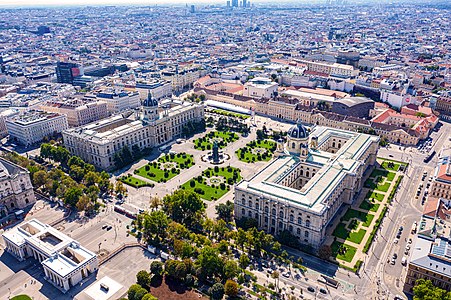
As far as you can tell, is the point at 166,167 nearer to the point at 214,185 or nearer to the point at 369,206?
the point at 214,185

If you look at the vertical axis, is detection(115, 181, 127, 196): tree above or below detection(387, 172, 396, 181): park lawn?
above

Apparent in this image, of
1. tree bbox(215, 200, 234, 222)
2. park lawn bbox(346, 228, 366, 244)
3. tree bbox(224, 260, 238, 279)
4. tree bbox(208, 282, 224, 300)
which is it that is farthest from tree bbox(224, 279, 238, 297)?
park lawn bbox(346, 228, 366, 244)

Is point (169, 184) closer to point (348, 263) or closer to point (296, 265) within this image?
point (296, 265)

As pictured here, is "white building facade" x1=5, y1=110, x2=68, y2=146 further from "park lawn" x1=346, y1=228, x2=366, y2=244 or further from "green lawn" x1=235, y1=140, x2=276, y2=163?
"park lawn" x1=346, y1=228, x2=366, y2=244

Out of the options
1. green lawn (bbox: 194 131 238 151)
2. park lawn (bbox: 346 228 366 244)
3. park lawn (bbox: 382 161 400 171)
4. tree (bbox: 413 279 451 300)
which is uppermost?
tree (bbox: 413 279 451 300)

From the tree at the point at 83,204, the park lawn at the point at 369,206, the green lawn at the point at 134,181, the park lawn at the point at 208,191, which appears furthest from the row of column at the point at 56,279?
the park lawn at the point at 369,206

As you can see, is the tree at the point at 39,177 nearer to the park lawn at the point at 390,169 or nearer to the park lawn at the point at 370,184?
the park lawn at the point at 370,184
